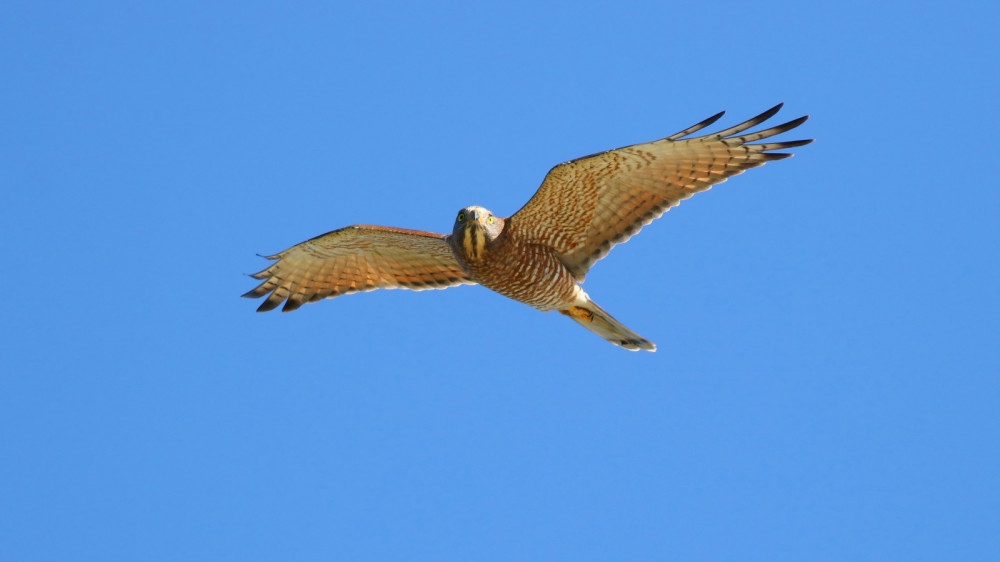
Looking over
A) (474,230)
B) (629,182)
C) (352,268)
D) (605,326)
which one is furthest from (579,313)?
(352,268)

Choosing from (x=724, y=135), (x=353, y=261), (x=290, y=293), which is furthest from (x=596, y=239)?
(x=290, y=293)

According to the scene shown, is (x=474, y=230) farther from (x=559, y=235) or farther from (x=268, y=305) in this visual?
(x=268, y=305)

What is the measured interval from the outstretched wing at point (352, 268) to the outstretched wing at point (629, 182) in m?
1.32

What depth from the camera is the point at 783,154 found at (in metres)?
10.1

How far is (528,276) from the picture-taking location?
10.6 metres

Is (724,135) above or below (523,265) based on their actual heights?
above

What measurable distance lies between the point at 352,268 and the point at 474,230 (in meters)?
2.36

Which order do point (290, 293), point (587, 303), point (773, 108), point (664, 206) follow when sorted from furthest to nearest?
point (290, 293)
point (587, 303)
point (664, 206)
point (773, 108)

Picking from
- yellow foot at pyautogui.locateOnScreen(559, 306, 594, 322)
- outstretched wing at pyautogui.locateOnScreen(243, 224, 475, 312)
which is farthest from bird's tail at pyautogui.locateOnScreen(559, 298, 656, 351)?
outstretched wing at pyautogui.locateOnScreen(243, 224, 475, 312)

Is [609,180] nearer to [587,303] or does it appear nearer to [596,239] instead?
[596,239]

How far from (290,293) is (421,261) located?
1.70 metres

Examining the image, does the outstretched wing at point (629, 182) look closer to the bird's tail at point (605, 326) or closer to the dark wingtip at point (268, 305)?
the bird's tail at point (605, 326)

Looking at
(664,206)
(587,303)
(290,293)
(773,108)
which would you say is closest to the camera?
(773,108)

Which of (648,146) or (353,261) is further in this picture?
(353,261)
